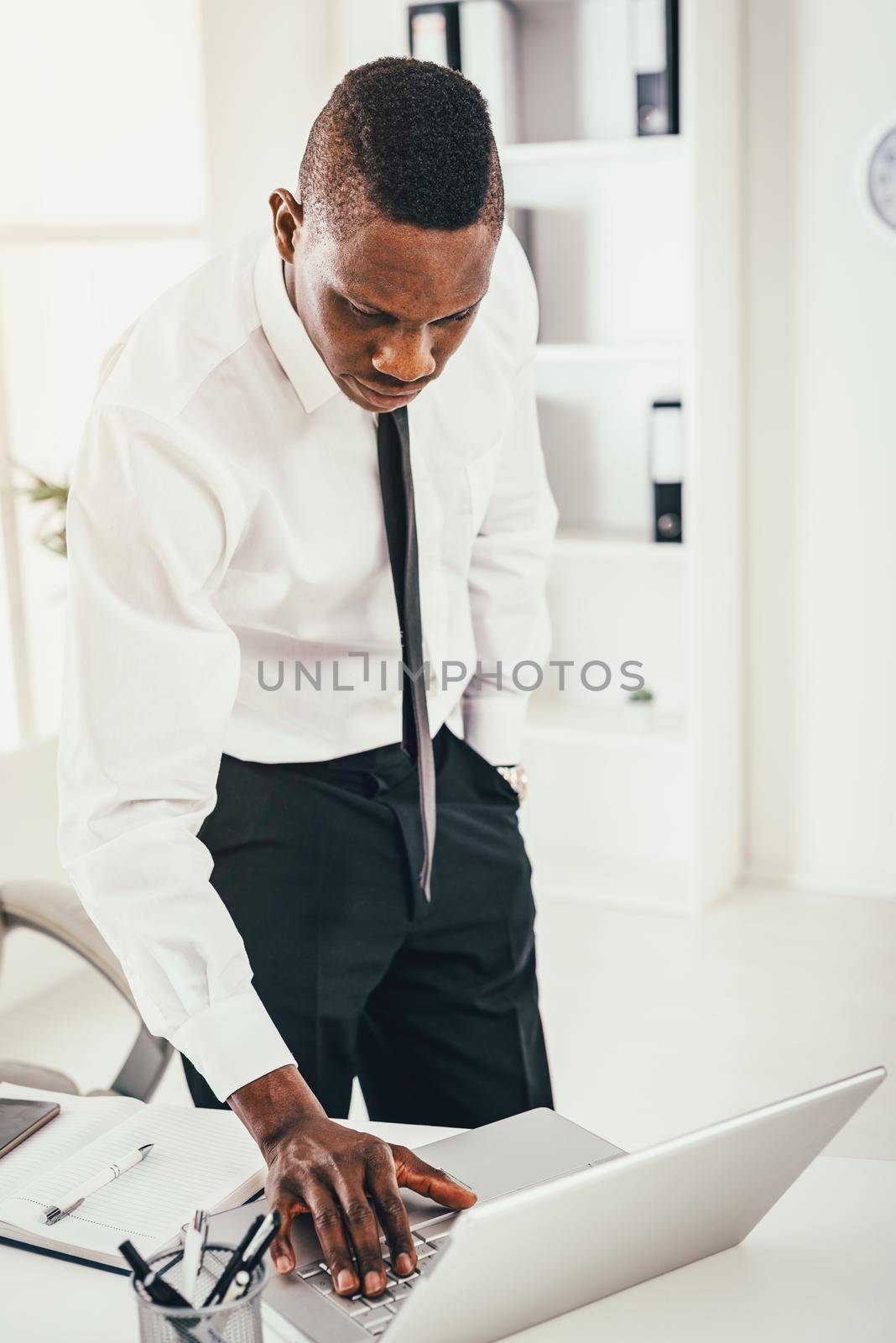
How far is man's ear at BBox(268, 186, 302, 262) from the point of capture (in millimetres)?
1214

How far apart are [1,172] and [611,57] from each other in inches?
56.7

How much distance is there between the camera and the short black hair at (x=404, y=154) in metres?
1.09

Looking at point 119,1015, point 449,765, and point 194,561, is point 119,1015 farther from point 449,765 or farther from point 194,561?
point 194,561

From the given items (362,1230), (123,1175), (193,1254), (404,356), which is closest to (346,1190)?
(362,1230)

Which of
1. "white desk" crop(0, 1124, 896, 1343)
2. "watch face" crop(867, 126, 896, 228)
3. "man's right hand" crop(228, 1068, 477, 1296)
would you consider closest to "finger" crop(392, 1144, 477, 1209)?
"man's right hand" crop(228, 1068, 477, 1296)

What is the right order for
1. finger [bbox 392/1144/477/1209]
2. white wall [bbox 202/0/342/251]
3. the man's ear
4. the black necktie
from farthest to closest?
white wall [bbox 202/0/342/251], the black necktie, the man's ear, finger [bbox 392/1144/477/1209]

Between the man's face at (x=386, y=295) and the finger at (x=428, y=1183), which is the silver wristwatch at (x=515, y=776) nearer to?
the man's face at (x=386, y=295)

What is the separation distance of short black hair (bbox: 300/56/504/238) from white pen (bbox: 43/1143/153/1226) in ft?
2.42

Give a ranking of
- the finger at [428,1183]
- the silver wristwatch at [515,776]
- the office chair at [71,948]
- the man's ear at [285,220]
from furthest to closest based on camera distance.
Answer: the office chair at [71,948] < the silver wristwatch at [515,776] < the man's ear at [285,220] < the finger at [428,1183]

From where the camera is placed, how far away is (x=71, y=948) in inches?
73.4

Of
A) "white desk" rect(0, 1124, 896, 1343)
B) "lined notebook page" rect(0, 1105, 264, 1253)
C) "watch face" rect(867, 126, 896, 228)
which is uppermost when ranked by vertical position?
"watch face" rect(867, 126, 896, 228)

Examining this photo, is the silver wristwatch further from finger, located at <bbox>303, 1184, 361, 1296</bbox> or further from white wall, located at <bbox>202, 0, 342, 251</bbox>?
white wall, located at <bbox>202, 0, 342, 251</bbox>

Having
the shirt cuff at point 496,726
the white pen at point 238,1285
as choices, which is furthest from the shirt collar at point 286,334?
the white pen at point 238,1285

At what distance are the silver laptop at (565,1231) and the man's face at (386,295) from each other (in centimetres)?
63
